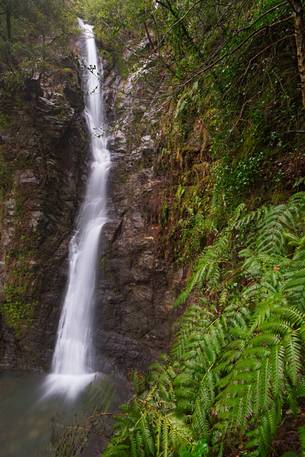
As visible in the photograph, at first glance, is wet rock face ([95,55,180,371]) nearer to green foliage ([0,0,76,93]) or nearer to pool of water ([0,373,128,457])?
pool of water ([0,373,128,457])

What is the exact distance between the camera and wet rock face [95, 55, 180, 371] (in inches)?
312

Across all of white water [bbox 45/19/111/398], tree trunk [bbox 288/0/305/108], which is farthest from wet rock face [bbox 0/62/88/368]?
tree trunk [bbox 288/0/305/108]

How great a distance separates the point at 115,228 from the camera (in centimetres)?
996

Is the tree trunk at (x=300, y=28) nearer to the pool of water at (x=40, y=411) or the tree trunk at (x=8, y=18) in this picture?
the pool of water at (x=40, y=411)

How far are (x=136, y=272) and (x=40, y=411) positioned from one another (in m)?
3.86

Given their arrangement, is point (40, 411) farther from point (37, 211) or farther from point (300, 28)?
point (300, 28)

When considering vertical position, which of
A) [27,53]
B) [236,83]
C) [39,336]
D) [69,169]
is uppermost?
[27,53]

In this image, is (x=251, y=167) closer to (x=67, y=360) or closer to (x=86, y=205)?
(x=67, y=360)

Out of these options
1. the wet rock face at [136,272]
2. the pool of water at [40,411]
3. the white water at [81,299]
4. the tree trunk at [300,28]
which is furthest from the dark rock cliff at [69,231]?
the tree trunk at [300,28]

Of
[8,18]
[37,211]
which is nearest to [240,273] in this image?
[37,211]

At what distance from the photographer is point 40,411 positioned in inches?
271

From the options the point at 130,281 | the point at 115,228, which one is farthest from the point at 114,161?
the point at 130,281

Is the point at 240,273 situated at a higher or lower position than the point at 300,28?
lower

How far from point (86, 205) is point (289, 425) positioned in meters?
10.9
